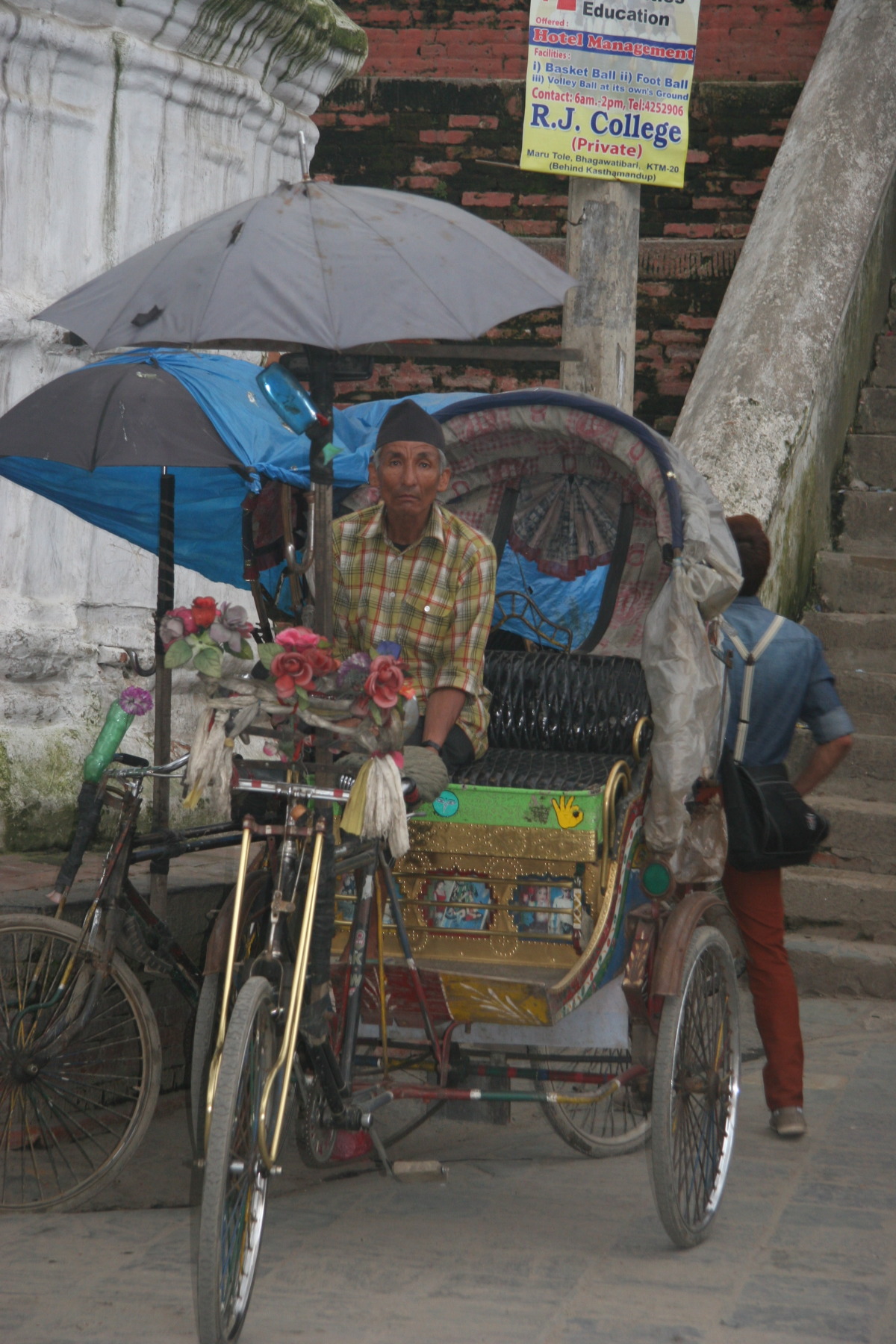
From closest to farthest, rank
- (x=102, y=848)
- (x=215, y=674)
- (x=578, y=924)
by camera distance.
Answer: (x=215, y=674) → (x=578, y=924) → (x=102, y=848)

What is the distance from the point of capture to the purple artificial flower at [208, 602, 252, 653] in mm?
3799

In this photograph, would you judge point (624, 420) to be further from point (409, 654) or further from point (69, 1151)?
point (69, 1151)

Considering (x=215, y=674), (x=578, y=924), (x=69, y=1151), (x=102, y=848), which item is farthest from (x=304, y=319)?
(x=102, y=848)

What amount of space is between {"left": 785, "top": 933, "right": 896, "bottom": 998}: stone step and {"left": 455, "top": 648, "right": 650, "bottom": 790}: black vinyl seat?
1.76 metres

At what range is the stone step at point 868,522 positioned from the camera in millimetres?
7898

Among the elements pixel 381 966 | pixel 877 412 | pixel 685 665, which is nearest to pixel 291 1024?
pixel 381 966

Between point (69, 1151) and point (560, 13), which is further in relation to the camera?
point (560, 13)

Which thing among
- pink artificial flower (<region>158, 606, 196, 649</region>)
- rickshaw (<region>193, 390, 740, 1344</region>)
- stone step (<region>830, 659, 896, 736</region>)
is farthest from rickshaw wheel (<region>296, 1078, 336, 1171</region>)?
stone step (<region>830, 659, 896, 736</region>)

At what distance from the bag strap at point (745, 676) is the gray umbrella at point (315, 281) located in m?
1.44

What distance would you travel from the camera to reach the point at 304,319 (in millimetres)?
3502

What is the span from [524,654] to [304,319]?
2.01 metres

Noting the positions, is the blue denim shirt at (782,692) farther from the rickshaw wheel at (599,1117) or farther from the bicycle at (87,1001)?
the bicycle at (87,1001)

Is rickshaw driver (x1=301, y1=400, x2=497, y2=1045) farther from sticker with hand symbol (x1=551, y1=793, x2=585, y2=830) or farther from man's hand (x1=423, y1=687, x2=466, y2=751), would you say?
sticker with hand symbol (x1=551, y1=793, x2=585, y2=830)

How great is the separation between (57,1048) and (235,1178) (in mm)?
1044
